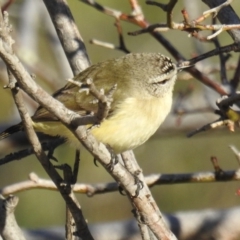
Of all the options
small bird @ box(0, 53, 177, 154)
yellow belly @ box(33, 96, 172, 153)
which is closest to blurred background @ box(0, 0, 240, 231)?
small bird @ box(0, 53, 177, 154)

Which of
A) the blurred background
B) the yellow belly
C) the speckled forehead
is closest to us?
the yellow belly

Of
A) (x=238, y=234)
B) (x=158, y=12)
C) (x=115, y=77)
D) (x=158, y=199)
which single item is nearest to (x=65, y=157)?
(x=158, y=199)

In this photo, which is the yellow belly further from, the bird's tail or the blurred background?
the blurred background

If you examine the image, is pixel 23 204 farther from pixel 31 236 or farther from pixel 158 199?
pixel 31 236

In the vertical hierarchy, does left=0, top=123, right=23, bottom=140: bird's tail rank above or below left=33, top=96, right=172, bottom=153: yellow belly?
above

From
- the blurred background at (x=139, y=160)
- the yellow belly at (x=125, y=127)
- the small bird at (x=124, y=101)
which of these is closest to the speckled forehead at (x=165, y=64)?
the small bird at (x=124, y=101)

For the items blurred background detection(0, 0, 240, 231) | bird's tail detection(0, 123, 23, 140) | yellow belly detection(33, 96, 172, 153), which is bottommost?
blurred background detection(0, 0, 240, 231)

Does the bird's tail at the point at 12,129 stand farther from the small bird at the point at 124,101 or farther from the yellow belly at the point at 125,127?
the yellow belly at the point at 125,127

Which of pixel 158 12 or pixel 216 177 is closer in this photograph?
pixel 216 177

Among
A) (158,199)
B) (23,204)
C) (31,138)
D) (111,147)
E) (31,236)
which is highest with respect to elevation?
(31,138)
